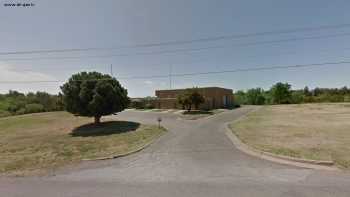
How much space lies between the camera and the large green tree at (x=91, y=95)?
1905 centimetres

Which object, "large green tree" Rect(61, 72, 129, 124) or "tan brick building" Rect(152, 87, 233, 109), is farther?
"tan brick building" Rect(152, 87, 233, 109)

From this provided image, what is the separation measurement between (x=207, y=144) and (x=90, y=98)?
13.1 metres

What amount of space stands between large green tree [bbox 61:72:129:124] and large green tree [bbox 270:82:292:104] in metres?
48.4

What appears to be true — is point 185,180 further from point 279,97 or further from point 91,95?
point 279,97

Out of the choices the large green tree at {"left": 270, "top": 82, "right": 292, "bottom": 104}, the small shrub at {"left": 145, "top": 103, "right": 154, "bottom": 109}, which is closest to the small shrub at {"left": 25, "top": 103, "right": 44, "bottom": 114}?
the small shrub at {"left": 145, "top": 103, "right": 154, "bottom": 109}

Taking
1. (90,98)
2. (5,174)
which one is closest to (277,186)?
(5,174)

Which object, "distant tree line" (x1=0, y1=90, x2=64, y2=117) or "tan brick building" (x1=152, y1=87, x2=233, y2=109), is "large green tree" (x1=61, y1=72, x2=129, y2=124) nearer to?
"tan brick building" (x1=152, y1=87, x2=233, y2=109)

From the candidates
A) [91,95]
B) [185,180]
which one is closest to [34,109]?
[91,95]

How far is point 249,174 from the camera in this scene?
A: 19.3 ft

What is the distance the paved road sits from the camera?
4852 mm

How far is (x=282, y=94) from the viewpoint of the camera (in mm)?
56125

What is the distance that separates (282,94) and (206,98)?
2967cm

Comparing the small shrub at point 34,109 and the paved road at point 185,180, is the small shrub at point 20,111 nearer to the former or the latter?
the small shrub at point 34,109

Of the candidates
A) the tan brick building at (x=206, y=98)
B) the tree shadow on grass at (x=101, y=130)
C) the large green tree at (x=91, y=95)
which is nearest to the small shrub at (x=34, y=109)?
the tan brick building at (x=206, y=98)
